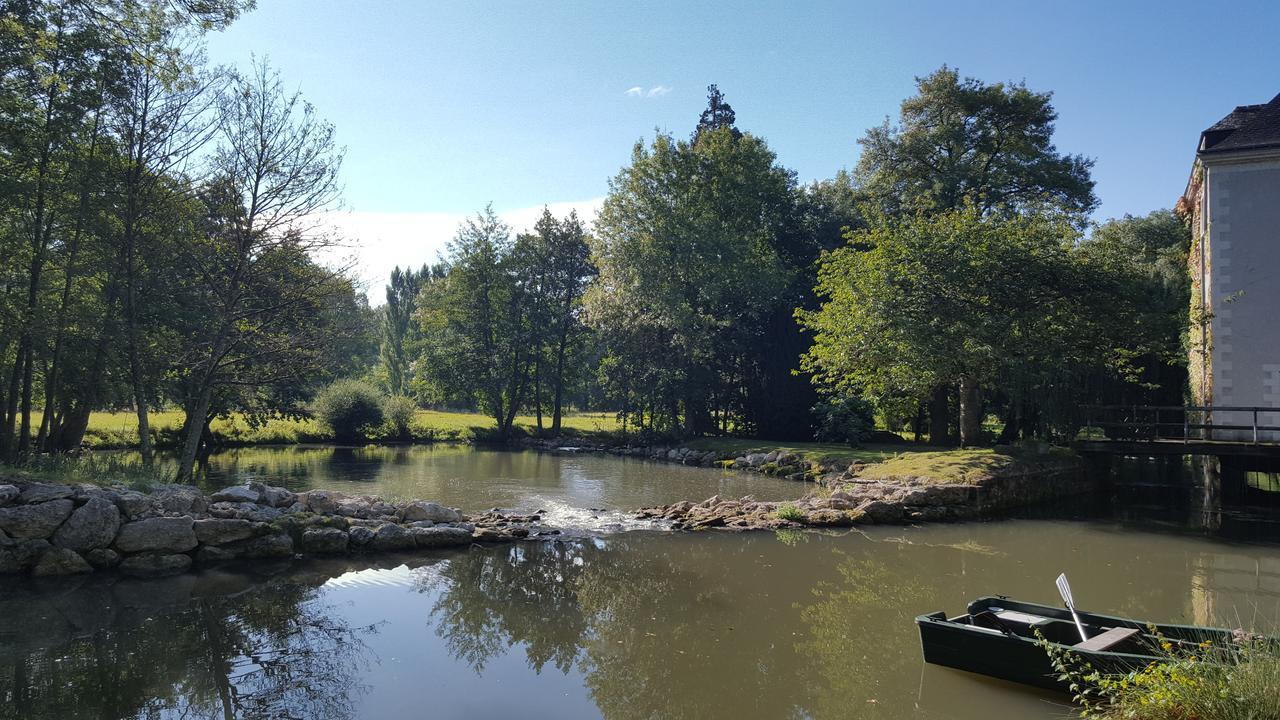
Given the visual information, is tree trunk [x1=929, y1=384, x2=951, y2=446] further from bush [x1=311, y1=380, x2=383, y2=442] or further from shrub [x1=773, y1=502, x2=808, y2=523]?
bush [x1=311, y1=380, x2=383, y2=442]

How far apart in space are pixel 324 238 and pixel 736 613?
1231 cm

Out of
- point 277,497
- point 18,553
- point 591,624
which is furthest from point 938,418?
point 18,553

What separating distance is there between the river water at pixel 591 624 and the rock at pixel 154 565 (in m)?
0.42

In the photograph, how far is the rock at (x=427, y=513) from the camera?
14.1m

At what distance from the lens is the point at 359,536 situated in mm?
12727

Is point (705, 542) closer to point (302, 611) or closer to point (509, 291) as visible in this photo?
point (302, 611)

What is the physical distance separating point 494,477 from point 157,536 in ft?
42.6

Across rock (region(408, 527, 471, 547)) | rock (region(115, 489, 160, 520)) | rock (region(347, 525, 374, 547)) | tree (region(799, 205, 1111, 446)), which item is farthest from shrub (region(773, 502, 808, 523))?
rock (region(115, 489, 160, 520))

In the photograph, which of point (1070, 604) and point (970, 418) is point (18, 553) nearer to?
point (1070, 604)

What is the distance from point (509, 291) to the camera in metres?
41.5

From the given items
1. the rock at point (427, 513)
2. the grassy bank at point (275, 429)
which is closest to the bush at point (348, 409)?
the grassy bank at point (275, 429)

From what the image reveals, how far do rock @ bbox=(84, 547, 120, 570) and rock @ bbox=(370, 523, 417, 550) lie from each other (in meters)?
3.69

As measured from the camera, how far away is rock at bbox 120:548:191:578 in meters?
11.0

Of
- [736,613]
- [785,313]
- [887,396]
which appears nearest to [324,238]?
[736,613]
